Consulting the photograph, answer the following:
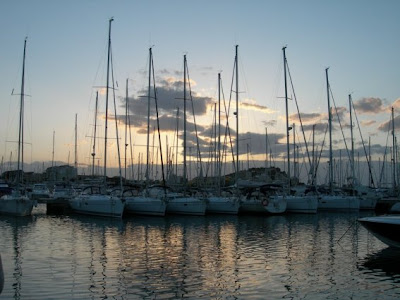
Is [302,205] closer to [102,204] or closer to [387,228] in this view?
[102,204]

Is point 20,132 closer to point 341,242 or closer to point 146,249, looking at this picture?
point 146,249

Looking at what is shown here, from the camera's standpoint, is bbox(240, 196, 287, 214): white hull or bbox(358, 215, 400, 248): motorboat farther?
bbox(240, 196, 287, 214): white hull

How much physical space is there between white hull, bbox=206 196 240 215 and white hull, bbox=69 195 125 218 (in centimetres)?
971

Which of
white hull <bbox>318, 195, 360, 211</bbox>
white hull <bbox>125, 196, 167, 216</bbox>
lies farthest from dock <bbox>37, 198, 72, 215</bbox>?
white hull <bbox>318, 195, 360, 211</bbox>

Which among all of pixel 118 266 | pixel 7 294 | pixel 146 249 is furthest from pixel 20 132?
pixel 7 294

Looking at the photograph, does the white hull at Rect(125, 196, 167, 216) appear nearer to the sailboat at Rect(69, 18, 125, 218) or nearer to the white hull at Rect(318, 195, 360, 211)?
the sailboat at Rect(69, 18, 125, 218)

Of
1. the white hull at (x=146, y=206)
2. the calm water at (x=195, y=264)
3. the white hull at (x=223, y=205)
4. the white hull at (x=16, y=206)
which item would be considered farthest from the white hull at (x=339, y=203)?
the white hull at (x=16, y=206)

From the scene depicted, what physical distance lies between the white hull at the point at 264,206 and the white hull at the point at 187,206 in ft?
16.8

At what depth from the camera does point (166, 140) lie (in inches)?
3191

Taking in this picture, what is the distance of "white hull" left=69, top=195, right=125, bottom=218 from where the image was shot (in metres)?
41.8

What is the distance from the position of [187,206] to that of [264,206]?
826 centimetres

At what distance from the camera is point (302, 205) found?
4919 cm

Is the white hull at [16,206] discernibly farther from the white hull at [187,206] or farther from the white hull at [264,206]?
the white hull at [264,206]

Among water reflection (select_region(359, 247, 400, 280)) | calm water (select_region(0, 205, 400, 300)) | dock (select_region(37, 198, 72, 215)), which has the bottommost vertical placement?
water reflection (select_region(359, 247, 400, 280))
